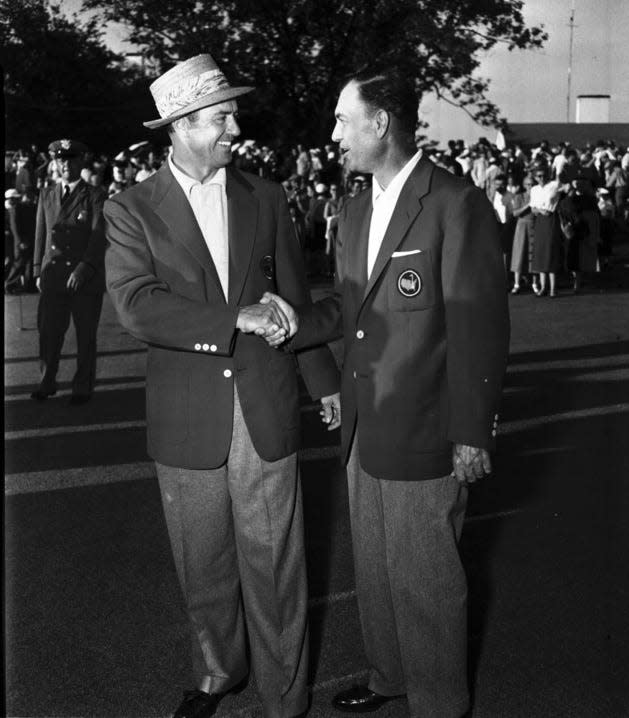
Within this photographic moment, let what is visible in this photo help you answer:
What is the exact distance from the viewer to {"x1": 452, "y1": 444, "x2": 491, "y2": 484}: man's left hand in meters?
2.91

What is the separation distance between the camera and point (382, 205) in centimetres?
303

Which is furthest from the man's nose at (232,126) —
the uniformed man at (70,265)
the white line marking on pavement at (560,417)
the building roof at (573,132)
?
the building roof at (573,132)

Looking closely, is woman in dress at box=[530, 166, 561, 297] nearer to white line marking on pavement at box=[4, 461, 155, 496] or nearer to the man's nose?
white line marking on pavement at box=[4, 461, 155, 496]

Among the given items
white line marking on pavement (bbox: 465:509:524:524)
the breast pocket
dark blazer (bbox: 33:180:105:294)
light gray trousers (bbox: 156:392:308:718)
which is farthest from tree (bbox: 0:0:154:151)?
white line marking on pavement (bbox: 465:509:524:524)

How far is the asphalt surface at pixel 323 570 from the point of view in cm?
346

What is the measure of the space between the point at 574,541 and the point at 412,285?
7.66 feet

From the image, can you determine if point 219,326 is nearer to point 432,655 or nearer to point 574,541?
point 432,655

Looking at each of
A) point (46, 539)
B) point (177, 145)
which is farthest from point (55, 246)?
point (177, 145)

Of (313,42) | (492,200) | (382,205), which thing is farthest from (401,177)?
(313,42)

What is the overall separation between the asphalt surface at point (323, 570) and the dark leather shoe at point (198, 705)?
65 millimetres

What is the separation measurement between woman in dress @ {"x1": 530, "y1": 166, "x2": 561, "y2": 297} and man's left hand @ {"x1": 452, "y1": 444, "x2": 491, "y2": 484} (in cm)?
1279

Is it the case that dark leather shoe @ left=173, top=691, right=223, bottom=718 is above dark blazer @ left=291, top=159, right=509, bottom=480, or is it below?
below

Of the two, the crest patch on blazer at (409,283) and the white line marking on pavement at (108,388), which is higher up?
the crest patch on blazer at (409,283)

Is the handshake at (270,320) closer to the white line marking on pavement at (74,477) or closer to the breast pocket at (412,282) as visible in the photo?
the breast pocket at (412,282)
